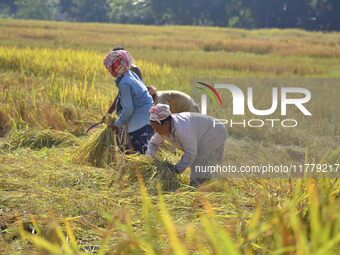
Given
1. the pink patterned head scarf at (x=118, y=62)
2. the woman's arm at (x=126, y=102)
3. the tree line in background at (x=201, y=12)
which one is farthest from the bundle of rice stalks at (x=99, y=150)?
the tree line in background at (x=201, y=12)

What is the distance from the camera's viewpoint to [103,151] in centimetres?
499

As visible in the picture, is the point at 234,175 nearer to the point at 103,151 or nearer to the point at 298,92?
the point at 103,151

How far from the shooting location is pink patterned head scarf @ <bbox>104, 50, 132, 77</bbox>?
481 cm

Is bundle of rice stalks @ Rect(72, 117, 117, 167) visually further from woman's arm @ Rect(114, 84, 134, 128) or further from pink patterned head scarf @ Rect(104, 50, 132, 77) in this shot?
pink patterned head scarf @ Rect(104, 50, 132, 77)

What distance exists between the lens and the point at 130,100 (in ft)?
15.8

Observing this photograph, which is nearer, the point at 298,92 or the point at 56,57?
the point at 298,92

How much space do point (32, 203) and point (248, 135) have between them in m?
4.05

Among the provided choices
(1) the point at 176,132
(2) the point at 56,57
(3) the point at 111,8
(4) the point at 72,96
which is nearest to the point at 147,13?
(3) the point at 111,8

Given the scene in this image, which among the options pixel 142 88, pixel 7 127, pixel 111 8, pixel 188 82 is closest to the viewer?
pixel 142 88

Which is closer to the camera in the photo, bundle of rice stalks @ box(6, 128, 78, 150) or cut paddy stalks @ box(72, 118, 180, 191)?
cut paddy stalks @ box(72, 118, 180, 191)

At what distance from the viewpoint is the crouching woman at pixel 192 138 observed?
4039 millimetres

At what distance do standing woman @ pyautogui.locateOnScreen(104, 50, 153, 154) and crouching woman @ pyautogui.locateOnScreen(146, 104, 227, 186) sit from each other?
530 mm

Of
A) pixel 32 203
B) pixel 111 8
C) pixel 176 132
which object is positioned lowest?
pixel 111 8

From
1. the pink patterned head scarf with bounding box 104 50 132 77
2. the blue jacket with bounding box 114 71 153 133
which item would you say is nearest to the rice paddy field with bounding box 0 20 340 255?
the blue jacket with bounding box 114 71 153 133
